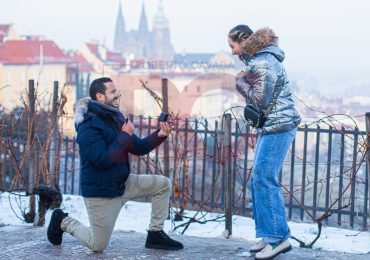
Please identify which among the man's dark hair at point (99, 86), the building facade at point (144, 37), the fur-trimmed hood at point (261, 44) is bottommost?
the man's dark hair at point (99, 86)

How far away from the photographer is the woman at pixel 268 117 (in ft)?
15.1

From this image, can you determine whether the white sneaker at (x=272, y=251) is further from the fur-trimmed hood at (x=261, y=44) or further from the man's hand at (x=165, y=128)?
the fur-trimmed hood at (x=261, y=44)

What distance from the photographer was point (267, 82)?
456 cm

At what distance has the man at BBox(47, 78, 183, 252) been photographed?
491 cm

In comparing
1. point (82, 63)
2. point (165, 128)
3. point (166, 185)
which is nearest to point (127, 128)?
point (165, 128)

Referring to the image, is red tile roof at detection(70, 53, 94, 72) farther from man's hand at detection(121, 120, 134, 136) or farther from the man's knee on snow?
man's hand at detection(121, 120, 134, 136)

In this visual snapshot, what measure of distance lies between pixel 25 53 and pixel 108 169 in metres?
71.0

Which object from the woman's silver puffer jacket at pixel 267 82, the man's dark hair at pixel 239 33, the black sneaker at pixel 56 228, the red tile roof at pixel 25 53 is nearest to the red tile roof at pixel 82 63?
the red tile roof at pixel 25 53

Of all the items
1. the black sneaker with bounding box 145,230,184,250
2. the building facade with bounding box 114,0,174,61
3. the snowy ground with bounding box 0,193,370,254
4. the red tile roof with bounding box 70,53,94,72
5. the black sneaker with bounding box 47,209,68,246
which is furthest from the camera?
the building facade with bounding box 114,0,174,61

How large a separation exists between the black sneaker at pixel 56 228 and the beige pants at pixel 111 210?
1.9 inches

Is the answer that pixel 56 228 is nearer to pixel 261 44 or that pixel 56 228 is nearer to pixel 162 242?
pixel 162 242

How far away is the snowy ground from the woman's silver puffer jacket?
1.50m

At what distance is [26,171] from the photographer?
342 inches

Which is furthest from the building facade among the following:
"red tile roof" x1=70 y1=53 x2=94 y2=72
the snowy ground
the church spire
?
the snowy ground
